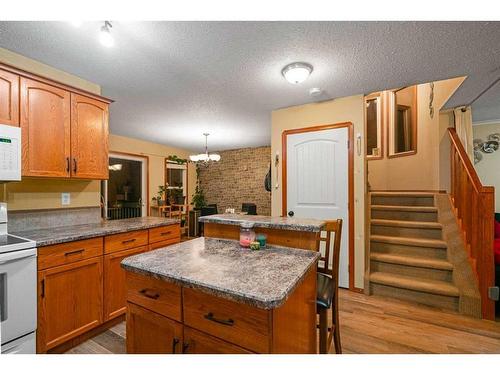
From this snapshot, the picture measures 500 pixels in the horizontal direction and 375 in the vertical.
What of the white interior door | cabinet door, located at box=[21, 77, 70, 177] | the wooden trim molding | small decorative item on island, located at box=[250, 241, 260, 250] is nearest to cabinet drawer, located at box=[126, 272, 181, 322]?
small decorative item on island, located at box=[250, 241, 260, 250]

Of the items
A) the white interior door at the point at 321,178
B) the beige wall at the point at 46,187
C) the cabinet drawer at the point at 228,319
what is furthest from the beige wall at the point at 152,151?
the cabinet drawer at the point at 228,319

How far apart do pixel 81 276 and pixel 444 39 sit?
11.0ft

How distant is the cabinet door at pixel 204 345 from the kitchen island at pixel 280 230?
0.70 m

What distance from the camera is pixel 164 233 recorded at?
254 centimetres

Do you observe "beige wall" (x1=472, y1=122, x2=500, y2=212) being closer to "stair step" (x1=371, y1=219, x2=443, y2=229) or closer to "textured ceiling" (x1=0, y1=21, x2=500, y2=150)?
"textured ceiling" (x1=0, y1=21, x2=500, y2=150)

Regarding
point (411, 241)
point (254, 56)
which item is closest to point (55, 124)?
point (254, 56)

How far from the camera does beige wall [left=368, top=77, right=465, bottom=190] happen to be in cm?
359

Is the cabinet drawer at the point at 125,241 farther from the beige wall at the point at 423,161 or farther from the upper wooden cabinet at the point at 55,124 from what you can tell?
the beige wall at the point at 423,161

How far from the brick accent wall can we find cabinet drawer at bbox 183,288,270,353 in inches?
215

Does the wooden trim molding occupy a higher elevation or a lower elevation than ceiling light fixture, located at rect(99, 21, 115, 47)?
lower

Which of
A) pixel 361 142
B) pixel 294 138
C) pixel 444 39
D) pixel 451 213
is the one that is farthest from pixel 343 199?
pixel 444 39

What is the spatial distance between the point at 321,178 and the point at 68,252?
2677mm

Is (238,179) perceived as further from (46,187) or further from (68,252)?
(68,252)

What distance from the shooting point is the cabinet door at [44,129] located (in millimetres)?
1849
